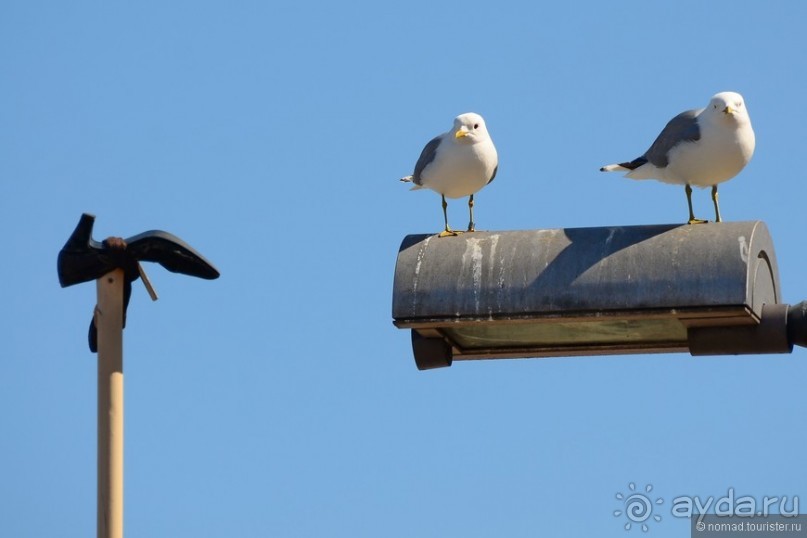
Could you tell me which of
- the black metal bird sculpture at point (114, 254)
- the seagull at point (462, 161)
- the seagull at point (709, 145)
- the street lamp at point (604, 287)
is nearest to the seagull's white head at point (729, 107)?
the seagull at point (709, 145)

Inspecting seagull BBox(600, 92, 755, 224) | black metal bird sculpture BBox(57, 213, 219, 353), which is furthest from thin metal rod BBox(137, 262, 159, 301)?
seagull BBox(600, 92, 755, 224)

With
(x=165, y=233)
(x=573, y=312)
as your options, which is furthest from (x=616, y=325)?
(x=165, y=233)

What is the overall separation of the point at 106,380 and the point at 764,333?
10.1 feet

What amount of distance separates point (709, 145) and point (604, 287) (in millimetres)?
4148

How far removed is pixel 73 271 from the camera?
285 inches

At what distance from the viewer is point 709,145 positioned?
451 inches

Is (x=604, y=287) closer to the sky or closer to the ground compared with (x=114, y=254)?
closer to the ground

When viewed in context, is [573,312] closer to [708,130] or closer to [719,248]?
[719,248]

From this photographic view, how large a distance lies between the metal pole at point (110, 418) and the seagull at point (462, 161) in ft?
19.8

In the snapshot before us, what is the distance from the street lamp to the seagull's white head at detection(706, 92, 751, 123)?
3.38 m

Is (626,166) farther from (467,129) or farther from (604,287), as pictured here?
(604,287)

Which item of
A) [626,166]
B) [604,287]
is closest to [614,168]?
[626,166]

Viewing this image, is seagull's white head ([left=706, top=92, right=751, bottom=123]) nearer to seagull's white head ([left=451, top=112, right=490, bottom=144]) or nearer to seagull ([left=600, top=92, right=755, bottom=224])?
seagull ([left=600, top=92, right=755, bottom=224])

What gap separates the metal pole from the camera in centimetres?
667
